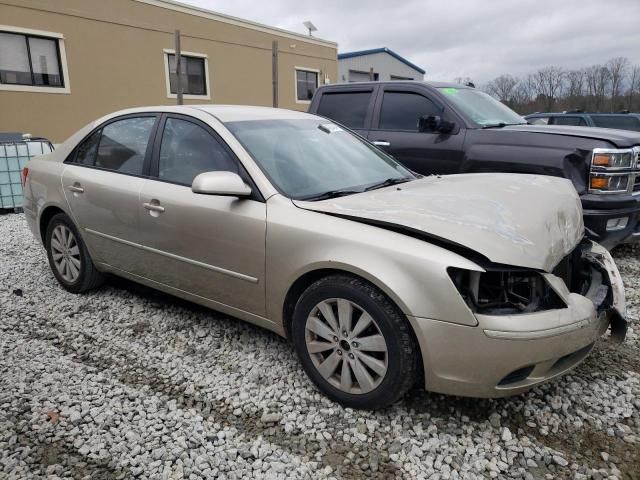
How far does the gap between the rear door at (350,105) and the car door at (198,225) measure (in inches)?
116

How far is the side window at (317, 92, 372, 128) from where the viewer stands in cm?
594

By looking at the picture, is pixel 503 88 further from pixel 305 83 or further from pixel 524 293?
pixel 524 293

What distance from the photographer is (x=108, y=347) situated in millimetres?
3299

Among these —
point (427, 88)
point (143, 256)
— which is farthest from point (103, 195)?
point (427, 88)

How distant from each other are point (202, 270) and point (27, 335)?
1496 mm

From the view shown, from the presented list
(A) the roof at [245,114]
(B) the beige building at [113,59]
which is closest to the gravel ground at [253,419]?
(A) the roof at [245,114]

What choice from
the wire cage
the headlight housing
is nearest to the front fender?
the headlight housing

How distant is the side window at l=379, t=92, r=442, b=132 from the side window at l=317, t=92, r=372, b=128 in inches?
10.7

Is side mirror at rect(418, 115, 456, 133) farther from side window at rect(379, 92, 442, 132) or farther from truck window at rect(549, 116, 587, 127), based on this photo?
truck window at rect(549, 116, 587, 127)

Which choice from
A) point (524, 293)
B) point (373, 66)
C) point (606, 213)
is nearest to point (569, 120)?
point (606, 213)

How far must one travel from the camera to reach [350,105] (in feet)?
19.9

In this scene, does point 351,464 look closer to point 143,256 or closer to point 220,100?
point 143,256

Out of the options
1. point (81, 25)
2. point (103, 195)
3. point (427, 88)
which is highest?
point (81, 25)

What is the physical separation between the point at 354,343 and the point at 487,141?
3.25 metres
